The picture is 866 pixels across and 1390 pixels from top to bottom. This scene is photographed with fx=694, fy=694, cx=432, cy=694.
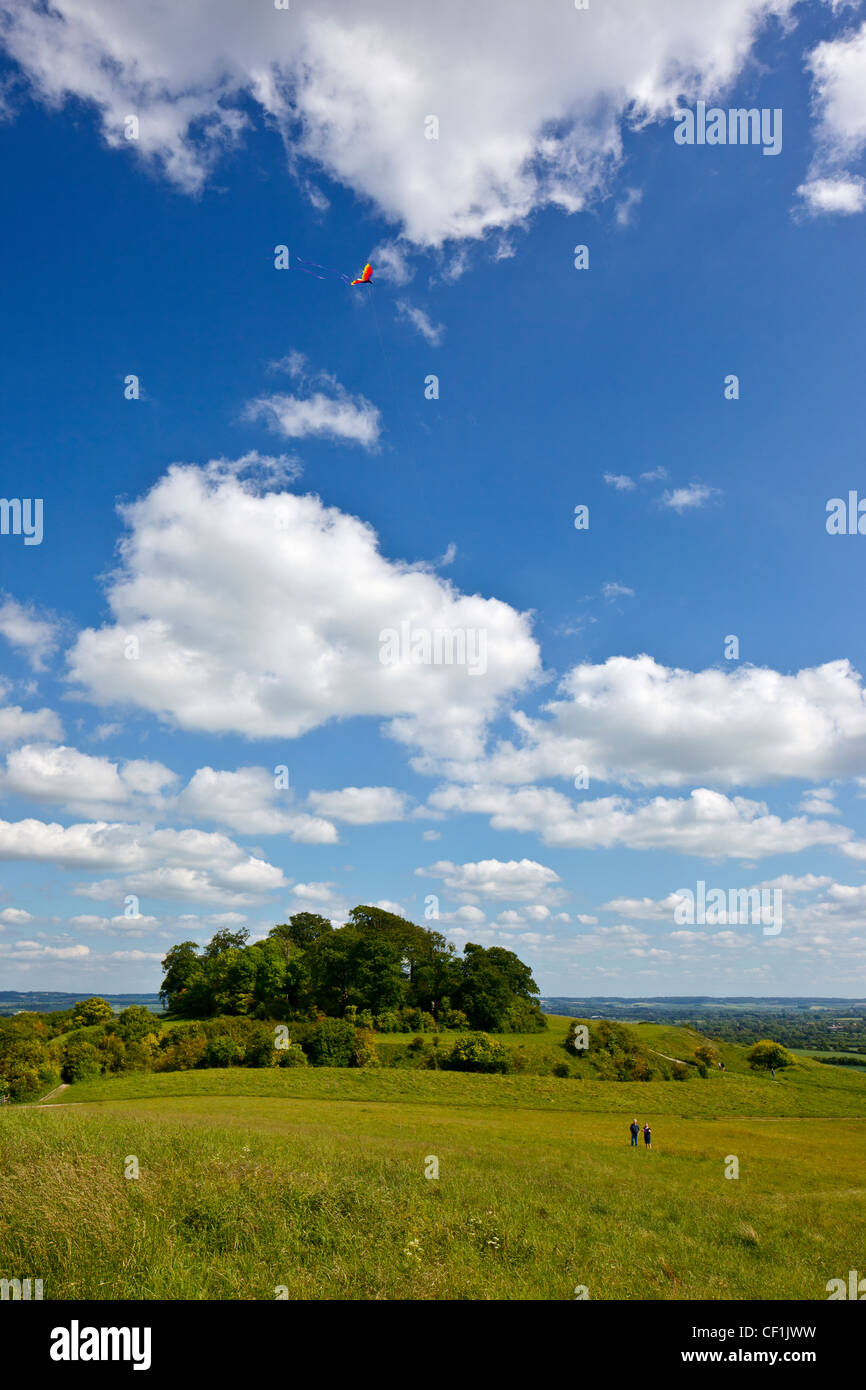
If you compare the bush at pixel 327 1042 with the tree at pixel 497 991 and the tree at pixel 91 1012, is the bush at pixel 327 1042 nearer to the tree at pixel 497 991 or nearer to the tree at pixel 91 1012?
the tree at pixel 497 991

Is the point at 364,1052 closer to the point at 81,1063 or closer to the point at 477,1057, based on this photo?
the point at 477,1057

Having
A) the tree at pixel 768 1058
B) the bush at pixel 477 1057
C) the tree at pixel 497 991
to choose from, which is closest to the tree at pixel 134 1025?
the bush at pixel 477 1057

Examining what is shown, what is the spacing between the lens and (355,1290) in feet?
39.3

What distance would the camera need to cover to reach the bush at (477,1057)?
74938 millimetres

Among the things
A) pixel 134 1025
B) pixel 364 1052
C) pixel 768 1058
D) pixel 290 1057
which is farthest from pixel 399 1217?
pixel 768 1058

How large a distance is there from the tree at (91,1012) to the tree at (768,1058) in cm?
9117

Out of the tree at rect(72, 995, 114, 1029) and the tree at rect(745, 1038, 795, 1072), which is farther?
the tree at rect(745, 1038, 795, 1072)

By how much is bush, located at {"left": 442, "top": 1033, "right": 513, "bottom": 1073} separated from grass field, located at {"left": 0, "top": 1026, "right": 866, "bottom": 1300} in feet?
129

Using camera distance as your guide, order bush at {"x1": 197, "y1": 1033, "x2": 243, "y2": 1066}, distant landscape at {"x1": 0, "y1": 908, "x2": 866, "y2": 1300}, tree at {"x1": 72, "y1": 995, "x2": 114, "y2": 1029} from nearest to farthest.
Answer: distant landscape at {"x1": 0, "y1": 908, "x2": 866, "y2": 1300}
bush at {"x1": 197, "y1": 1033, "x2": 243, "y2": 1066}
tree at {"x1": 72, "y1": 995, "x2": 114, "y2": 1029}

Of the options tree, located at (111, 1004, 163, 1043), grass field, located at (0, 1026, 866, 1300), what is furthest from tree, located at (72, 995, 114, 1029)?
grass field, located at (0, 1026, 866, 1300)

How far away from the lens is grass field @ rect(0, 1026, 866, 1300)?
12234 millimetres

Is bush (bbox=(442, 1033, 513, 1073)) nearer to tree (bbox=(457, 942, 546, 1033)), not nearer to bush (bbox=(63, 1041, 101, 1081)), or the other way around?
tree (bbox=(457, 942, 546, 1033))

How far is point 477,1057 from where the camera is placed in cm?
7525
